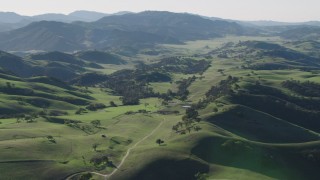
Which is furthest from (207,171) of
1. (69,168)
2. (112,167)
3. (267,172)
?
(69,168)

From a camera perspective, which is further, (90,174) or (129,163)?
(129,163)

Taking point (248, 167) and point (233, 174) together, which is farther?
point (248, 167)

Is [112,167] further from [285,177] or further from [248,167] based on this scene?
[285,177]

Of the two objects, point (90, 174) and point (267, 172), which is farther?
point (267, 172)

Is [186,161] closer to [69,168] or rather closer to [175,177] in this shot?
[175,177]

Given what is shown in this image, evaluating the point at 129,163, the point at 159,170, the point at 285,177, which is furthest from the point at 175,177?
the point at 285,177

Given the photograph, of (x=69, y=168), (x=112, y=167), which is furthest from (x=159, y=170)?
(x=69, y=168)

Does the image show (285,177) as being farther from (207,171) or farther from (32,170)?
(32,170)
